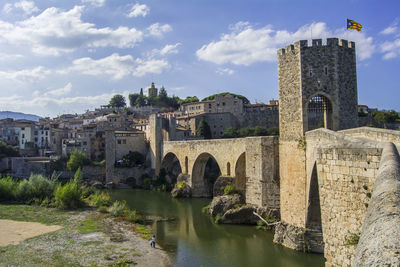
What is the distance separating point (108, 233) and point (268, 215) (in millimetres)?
9255

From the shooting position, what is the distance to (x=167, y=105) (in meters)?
88.2

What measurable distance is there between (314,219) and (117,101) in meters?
86.2

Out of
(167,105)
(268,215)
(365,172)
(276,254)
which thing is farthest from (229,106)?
(365,172)

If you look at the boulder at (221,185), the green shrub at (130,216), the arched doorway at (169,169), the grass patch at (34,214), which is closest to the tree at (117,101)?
the arched doorway at (169,169)

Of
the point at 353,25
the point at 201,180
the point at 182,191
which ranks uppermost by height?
the point at 353,25

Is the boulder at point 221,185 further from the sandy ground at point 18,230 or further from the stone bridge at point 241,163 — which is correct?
the sandy ground at point 18,230

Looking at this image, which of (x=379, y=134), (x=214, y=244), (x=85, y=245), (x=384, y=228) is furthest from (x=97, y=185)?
(x=384, y=228)

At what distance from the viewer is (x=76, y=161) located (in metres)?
42.8

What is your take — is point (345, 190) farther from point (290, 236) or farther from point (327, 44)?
point (327, 44)

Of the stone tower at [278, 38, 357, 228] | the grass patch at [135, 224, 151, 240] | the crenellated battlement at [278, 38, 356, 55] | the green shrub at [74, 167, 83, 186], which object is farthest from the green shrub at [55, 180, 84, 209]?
the crenellated battlement at [278, 38, 356, 55]

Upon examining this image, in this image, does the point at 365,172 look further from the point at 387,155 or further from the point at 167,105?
the point at 167,105

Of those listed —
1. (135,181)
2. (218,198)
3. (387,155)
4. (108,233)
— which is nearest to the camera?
(387,155)

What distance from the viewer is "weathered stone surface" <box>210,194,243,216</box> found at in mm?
21656

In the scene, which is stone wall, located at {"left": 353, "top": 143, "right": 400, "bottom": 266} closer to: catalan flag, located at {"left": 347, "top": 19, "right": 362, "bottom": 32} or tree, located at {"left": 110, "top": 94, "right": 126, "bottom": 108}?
catalan flag, located at {"left": 347, "top": 19, "right": 362, "bottom": 32}
